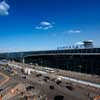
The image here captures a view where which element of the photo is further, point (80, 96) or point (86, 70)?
point (86, 70)

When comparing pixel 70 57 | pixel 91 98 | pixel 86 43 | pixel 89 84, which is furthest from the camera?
pixel 86 43

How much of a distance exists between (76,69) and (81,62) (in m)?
5.65

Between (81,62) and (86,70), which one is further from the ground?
(81,62)

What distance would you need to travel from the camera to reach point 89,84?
43500 millimetres

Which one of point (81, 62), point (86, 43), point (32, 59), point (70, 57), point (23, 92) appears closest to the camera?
point (23, 92)

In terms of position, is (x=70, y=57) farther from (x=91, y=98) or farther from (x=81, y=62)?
(x=91, y=98)

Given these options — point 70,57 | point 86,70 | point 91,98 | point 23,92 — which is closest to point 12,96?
point 23,92

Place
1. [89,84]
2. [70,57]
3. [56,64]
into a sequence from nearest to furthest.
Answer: [89,84] → [70,57] → [56,64]

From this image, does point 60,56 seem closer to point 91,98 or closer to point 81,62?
point 81,62

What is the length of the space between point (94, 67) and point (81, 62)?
9.71 m

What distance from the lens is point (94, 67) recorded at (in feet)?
214

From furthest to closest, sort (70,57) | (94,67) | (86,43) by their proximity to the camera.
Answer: (86,43), (70,57), (94,67)

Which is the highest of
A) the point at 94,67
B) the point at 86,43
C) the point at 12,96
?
the point at 86,43

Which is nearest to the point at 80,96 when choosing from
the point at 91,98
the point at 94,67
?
the point at 91,98
